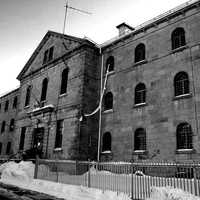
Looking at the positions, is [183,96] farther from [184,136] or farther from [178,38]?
[178,38]

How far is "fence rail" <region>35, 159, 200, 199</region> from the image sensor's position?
937 centimetres

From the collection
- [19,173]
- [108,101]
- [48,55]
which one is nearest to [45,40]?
[48,55]

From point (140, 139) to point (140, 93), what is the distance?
3357mm

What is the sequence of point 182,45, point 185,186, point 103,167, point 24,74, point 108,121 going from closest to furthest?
point 185,186 → point 103,167 → point 182,45 → point 108,121 → point 24,74

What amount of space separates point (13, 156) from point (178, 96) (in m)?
18.5

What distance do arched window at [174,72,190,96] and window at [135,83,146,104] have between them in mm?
2594

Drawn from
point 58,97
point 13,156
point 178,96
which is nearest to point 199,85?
point 178,96

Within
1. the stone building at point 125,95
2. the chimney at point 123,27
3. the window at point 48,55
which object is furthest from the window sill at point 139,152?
the window at point 48,55

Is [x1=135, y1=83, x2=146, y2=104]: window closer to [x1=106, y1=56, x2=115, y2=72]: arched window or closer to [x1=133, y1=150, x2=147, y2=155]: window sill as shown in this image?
[x1=133, y1=150, x2=147, y2=155]: window sill

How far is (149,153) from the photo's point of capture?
16.5 meters

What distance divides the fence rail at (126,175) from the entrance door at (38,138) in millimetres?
6546

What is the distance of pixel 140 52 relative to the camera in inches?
776

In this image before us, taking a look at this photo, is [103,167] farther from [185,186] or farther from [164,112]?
[164,112]

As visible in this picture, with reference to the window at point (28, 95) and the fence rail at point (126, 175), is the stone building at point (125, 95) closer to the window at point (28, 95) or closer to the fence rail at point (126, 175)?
the window at point (28, 95)
